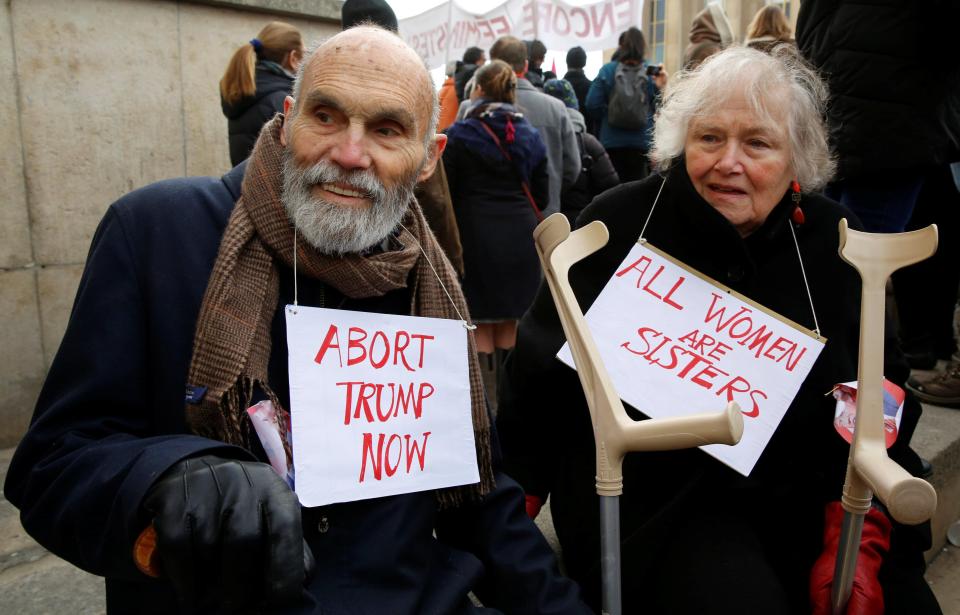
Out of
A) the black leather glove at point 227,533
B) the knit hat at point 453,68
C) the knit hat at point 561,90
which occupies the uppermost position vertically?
the knit hat at point 453,68

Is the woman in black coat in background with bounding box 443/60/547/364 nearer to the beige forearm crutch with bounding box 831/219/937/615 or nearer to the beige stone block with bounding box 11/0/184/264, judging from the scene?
the beige stone block with bounding box 11/0/184/264

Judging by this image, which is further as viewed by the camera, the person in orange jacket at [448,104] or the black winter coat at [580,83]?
the black winter coat at [580,83]

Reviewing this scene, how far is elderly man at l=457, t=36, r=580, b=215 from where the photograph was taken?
444cm

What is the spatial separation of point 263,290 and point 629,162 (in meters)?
5.08

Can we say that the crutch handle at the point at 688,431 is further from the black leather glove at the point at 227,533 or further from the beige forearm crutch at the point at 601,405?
the black leather glove at the point at 227,533

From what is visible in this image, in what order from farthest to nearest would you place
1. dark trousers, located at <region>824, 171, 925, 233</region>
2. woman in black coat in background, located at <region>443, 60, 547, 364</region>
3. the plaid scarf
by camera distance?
1. woman in black coat in background, located at <region>443, 60, 547, 364</region>
2. dark trousers, located at <region>824, 171, 925, 233</region>
3. the plaid scarf

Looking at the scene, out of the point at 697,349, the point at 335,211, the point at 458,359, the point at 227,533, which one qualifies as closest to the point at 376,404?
the point at 458,359

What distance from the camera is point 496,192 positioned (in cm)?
404

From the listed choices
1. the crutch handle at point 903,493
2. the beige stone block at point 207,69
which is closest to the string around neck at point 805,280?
the crutch handle at point 903,493

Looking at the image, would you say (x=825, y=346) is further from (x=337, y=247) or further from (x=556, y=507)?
(x=337, y=247)

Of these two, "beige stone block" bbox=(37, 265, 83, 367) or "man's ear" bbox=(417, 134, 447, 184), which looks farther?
"beige stone block" bbox=(37, 265, 83, 367)

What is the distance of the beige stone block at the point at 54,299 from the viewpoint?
327 cm

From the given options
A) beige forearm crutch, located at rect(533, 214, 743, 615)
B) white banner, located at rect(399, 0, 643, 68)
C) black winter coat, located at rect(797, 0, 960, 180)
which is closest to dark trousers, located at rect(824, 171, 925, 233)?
black winter coat, located at rect(797, 0, 960, 180)

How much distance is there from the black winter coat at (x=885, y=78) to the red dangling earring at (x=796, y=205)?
3.54 feet
